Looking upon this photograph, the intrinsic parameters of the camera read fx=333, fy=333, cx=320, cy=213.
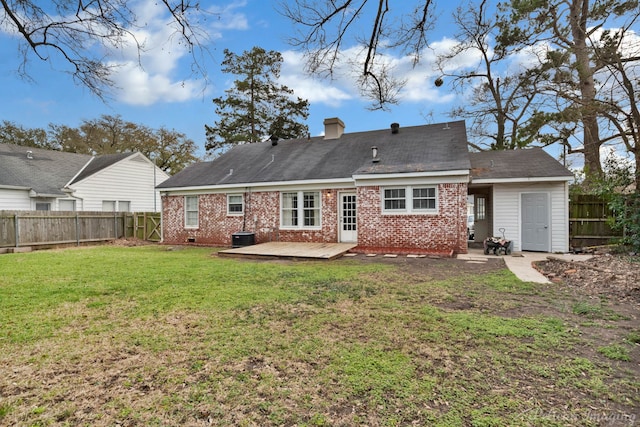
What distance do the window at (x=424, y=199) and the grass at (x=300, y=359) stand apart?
5.20 metres

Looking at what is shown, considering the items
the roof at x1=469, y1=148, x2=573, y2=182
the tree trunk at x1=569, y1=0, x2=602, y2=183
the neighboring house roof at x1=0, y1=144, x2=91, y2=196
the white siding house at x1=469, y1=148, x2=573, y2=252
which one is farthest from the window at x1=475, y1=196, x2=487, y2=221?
the neighboring house roof at x1=0, y1=144, x2=91, y2=196

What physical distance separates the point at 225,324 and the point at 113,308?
6.86ft

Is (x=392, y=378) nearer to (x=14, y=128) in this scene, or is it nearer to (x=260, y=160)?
(x=260, y=160)

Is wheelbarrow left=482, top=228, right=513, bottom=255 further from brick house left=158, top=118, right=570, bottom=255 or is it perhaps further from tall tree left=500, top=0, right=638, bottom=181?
tall tree left=500, top=0, right=638, bottom=181

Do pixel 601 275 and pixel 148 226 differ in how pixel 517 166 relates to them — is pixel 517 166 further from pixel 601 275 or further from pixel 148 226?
pixel 148 226

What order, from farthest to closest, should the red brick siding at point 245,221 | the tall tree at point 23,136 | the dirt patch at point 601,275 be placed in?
the tall tree at point 23,136 → the red brick siding at point 245,221 → the dirt patch at point 601,275

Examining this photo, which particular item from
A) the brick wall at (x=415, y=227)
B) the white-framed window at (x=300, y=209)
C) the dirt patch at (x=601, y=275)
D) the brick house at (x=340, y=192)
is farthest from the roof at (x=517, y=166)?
the white-framed window at (x=300, y=209)

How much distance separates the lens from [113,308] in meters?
5.07

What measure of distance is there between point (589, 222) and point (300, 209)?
35.0 feet

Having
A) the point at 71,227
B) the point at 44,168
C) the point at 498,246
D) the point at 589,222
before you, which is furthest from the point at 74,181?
the point at 589,222

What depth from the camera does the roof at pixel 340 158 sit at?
11.9m

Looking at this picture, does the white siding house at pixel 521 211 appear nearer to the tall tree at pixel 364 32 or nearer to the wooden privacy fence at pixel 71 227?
the tall tree at pixel 364 32

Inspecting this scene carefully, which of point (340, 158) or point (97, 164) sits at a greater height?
point (97, 164)

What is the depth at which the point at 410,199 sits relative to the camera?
36.9ft
